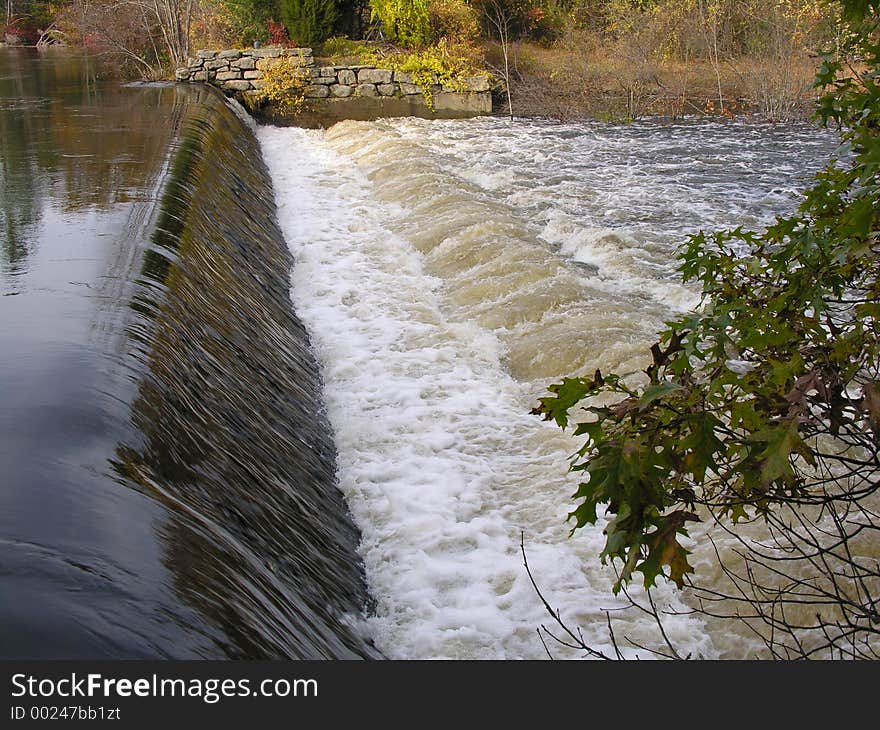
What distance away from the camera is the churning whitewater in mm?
4832

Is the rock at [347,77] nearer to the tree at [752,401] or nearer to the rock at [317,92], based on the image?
the rock at [317,92]

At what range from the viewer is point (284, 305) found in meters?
8.57

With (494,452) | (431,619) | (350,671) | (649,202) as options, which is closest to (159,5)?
(649,202)

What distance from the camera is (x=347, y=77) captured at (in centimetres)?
2283

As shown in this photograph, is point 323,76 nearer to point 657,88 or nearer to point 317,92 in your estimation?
point 317,92

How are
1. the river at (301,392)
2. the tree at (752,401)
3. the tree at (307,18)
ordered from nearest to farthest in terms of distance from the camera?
the tree at (752,401)
the river at (301,392)
the tree at (307,18)

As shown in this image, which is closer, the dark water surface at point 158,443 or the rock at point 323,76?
the dark water surface at point 158,443

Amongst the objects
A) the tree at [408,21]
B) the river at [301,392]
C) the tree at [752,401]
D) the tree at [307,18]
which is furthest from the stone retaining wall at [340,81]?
the tree at [752,401]

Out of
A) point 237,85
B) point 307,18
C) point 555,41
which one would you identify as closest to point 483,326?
point 237,85

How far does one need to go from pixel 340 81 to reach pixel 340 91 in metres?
0.24

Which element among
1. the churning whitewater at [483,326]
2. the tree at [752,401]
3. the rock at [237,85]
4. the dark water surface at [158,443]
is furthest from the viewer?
the rock at [237,85]

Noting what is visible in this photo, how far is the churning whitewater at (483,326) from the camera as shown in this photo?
483 centimetres

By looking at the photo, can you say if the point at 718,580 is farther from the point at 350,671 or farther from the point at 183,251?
the point at 183,251

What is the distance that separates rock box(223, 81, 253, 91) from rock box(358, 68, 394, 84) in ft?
8.76
